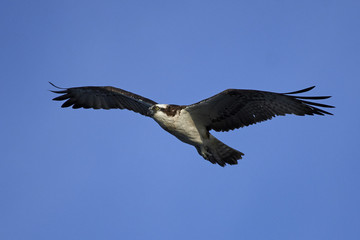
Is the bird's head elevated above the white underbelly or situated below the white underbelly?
above

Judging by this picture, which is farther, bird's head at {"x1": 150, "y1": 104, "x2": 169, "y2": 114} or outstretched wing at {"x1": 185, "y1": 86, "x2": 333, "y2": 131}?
bird's head at {"x1": 150, "y1": 104, "x2": 169, "y2": 114}

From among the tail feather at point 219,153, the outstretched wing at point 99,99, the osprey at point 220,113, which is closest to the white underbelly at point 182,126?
the osprey at point 220,113

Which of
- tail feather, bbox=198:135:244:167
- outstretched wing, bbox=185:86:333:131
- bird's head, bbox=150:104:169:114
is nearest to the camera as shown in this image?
outstretched wing, bbox=185:86:333:131

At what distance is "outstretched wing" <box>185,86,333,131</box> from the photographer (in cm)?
833

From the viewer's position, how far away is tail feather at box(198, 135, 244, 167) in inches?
372

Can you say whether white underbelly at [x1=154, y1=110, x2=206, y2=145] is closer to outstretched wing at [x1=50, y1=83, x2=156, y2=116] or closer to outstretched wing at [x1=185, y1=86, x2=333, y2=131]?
outstretched wing at [x1=185, y1=86, x2=333, y2=131]

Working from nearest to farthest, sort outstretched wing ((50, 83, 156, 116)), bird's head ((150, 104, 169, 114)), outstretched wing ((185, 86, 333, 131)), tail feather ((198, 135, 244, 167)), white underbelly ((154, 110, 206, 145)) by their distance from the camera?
outstretched wing ((185, 86, 333, 131)) → white underbelly ((154, 110, 206, 145)) → bird's head ((150, 104, 169, 114)) → tail feather ((198, 135, 244, 167)) → outstretched wing ((50, 83, 156, 116))

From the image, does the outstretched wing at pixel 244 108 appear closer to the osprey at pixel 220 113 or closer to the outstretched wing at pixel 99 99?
the osprey at pixel 220 113

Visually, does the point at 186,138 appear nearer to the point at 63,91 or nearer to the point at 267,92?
the point at 267,92

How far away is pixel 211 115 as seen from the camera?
9195 mm

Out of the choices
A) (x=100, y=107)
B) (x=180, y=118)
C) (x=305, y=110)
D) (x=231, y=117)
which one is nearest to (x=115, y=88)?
(x=100, y=107)

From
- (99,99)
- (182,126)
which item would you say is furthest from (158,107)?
(99,99)

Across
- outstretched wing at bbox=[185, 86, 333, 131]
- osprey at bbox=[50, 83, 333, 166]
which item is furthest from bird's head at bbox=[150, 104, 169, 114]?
outstretched wing at bbox=[185, 86, 333, 131]

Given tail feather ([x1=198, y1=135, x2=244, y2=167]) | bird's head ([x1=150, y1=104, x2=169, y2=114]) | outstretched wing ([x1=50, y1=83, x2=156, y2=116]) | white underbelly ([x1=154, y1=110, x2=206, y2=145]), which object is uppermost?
outstretched wing ([x1=50, y1=83, x2=156, y2=116])
